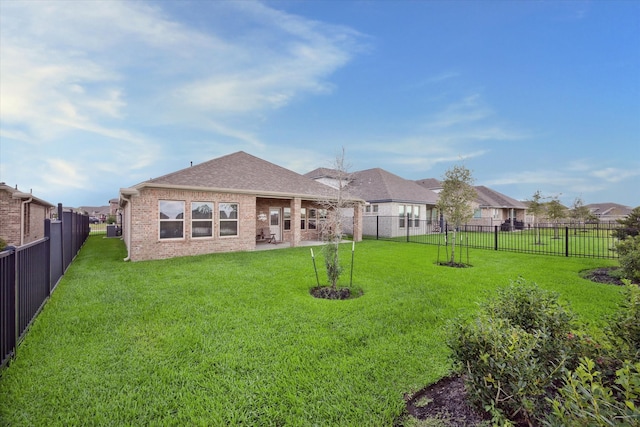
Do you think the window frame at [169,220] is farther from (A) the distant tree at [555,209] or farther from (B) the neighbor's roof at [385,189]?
(A) the distant tree at [555,209]

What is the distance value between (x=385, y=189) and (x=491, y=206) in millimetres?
16813

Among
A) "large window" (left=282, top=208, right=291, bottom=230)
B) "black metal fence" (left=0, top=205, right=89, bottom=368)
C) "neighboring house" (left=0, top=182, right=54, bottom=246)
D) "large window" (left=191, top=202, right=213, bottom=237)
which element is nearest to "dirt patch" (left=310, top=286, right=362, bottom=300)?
"black metal fence" (left=0, top=205, right=89, bottom=368)

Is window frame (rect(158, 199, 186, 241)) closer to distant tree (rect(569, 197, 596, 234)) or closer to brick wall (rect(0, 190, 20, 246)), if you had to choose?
brick wall (rect(0, 190, 20, 246))

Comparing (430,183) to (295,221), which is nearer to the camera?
(295,221)

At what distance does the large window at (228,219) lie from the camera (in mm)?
13430

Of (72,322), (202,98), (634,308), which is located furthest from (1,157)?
(634,308)

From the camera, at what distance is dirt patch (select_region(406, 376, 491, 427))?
2.48 meters

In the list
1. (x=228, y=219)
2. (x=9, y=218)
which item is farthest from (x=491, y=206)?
(x=9, y=218)

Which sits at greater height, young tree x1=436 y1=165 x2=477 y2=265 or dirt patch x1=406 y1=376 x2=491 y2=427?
young tree x1=436 y1=165 x2=477 y2=265

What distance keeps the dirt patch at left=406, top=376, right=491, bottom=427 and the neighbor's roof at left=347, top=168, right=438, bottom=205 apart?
19771 mm

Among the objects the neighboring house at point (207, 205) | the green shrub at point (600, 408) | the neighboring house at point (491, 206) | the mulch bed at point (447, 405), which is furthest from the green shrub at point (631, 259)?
the neighboring house at point (491, 206)

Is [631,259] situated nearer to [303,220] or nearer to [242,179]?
[242,179]

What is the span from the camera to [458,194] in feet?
37.3

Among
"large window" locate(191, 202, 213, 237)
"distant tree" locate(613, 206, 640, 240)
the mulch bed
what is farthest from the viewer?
"large window" locate(191, 202, 213, 237)
